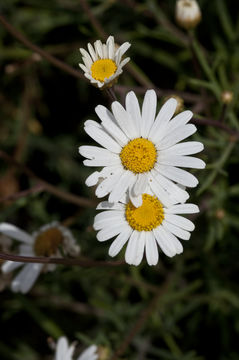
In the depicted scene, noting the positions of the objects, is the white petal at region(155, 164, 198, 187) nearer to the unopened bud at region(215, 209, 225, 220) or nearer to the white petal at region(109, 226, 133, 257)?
the white petal at region(109, 226, 133, 257)

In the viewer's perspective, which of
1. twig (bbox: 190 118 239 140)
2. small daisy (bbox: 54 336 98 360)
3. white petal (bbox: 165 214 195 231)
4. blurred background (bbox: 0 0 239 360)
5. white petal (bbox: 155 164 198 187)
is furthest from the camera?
blurred background (bbox: 0 0 239 360)

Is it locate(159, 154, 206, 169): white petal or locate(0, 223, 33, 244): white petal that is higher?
locate(0, 223, 33, 244): white petal

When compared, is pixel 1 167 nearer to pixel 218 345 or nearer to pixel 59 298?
pixel 59 298

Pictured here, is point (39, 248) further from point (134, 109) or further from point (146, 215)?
point (134, 109)

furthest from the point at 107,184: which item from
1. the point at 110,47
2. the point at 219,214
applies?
the point at 219,214

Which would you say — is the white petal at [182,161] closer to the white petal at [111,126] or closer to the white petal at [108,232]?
the white petal at [111,126]

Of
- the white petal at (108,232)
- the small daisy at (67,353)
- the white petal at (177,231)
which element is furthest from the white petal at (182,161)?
the small daisy at (67,353)

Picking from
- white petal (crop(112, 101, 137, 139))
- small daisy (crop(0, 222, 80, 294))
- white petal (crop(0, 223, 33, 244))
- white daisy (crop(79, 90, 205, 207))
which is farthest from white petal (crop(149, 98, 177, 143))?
white petal (crop(0, 223, 33, 244))
